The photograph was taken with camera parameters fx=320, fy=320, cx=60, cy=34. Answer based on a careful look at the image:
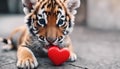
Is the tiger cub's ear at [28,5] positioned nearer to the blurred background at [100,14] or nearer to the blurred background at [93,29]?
the blurred background at [93,29]

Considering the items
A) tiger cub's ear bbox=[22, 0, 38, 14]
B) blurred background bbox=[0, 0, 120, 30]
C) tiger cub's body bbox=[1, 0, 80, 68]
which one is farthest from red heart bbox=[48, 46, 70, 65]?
blurred background bbox=[0, 0, 120, 30]

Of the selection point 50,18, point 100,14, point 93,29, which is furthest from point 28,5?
point 100,14

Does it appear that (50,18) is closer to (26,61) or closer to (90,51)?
(26,61)

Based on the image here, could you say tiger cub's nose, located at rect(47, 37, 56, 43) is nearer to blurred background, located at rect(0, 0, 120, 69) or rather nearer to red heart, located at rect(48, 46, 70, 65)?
red heart, located at rect(48, 46, 70, 65)

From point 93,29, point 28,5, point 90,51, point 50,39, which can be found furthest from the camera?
point 93,29

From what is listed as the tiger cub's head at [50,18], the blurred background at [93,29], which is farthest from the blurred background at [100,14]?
the tiger cub's head at [50,18]

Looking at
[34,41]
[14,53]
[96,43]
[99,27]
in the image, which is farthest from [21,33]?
[99,27]

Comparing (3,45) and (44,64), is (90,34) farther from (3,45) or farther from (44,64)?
(44,64)
